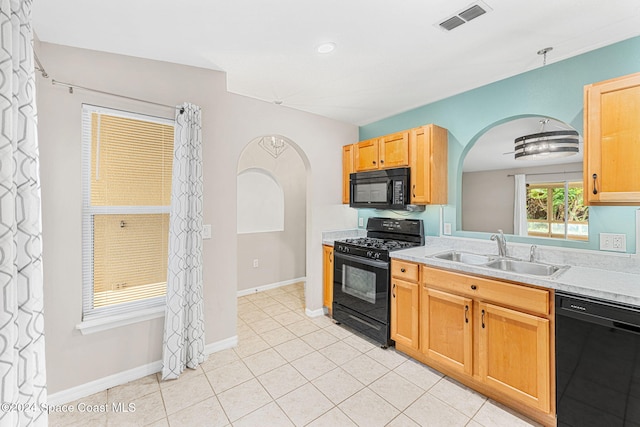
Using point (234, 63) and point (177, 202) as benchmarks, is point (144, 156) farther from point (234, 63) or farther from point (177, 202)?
point (234, 63)

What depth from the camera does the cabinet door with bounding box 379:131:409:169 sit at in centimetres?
292

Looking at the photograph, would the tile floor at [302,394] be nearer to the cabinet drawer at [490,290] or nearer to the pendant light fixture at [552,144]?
the cabinet drawer at [490,290]

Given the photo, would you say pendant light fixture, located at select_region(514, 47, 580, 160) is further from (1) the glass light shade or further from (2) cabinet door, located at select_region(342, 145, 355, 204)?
(2) cabinet door, located at select_region(342, 145, 355, 204)

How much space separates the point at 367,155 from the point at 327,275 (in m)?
1.56

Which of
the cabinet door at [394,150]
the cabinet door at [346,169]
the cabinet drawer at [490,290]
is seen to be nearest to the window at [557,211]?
the cabinet drawer at [490,290]

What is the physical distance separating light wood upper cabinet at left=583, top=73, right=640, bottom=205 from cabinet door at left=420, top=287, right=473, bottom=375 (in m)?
1.10

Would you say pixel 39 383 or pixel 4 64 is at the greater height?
pixel 4 64

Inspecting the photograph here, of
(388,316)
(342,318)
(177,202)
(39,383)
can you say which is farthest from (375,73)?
(39,383)

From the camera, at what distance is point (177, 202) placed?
7.26ft

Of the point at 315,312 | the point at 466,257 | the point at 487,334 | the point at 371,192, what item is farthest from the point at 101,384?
the point at 466,257

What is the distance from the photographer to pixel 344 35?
1871 mm

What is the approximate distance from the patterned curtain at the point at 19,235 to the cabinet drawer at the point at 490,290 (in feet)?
7.70

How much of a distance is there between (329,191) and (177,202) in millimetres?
1868

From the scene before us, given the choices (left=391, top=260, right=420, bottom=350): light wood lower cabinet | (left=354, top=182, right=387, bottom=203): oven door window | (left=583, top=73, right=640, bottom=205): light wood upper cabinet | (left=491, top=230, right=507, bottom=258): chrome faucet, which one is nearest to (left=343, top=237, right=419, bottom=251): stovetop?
(left=391, top=260, right=420, bottom=350): light wood lower cabinet
